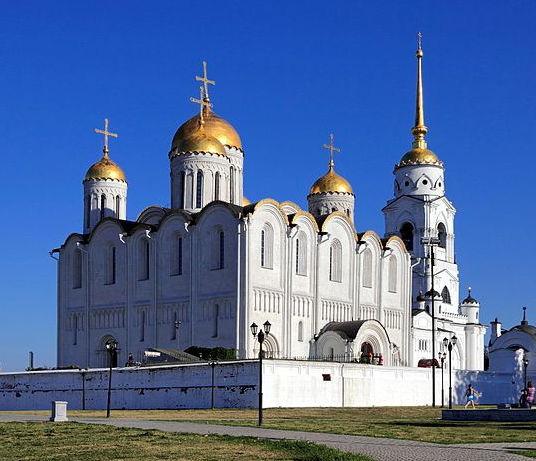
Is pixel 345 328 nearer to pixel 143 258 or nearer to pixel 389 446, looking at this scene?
pixel 143 258

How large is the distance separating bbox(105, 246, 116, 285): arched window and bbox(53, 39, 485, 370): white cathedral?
87 millimetres

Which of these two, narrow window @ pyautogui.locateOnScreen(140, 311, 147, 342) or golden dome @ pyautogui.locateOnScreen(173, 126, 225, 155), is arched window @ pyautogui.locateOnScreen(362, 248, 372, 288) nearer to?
golden dome @ pyautogui.locateOnScreen(173, 126, 225, 155)

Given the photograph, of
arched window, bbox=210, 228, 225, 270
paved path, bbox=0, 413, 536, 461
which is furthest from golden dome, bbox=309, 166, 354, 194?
paved path, bbox=0, 413, 536, 461

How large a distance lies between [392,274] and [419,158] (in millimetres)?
15275

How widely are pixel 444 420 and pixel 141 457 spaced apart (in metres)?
15.5

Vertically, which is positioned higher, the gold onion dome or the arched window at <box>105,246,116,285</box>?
the gold onion dome

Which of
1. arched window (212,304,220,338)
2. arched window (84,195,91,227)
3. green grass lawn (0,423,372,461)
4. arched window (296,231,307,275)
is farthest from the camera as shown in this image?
arched window (84,195,91,227)

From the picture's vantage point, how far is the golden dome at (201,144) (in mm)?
61000

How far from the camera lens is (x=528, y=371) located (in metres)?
72.6

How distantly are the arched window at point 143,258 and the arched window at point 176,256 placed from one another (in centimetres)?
237

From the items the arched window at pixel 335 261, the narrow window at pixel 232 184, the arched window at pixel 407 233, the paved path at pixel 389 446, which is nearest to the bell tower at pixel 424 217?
the arched window at pixel 407 233

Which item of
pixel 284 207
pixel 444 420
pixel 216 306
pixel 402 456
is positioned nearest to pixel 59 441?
pixel 402 456

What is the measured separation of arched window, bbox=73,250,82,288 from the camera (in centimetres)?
6525

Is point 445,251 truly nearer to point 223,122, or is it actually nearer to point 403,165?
point 403,165
